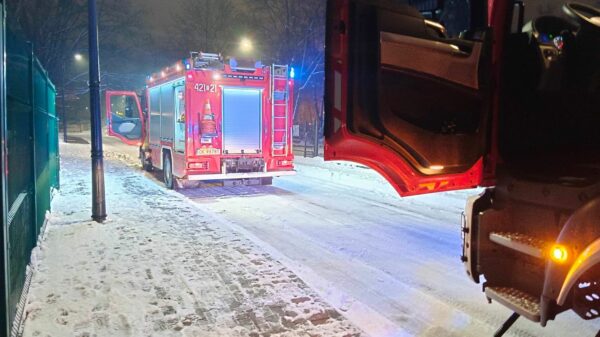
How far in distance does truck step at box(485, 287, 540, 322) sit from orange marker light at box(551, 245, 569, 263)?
366 millimetres

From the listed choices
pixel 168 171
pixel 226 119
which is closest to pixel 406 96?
pixel 226 119

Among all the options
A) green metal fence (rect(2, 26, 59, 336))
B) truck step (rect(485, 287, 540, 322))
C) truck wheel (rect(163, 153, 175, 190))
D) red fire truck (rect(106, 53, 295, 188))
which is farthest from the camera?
truck wheel (rect(163, 153, 175, 190))

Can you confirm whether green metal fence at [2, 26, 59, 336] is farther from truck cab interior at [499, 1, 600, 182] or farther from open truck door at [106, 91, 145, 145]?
open truck door at [106, 91, 145, 145]

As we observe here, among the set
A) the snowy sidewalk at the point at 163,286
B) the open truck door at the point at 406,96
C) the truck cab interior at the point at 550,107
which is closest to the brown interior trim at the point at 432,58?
the open truck door at the point at 406,96

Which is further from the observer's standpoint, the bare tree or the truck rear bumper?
the bare tree

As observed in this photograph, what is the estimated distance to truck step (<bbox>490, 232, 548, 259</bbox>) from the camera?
9.20ft

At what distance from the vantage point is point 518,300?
2928 mm

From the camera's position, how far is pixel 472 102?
3.16 metres

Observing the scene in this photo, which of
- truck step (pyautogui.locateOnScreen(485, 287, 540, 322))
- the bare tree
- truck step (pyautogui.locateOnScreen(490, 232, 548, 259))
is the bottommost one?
truck step (pyautogui.locateOnScreen(485, 287, 540, 322))

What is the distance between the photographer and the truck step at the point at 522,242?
9.20ft

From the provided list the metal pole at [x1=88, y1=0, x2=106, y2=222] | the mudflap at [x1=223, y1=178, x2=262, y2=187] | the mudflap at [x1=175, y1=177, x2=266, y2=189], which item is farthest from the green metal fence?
the mudflap at [x1=223, y1=178, x2=262, y2=187]

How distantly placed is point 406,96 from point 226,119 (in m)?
9.39

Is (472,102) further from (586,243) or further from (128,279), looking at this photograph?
(128,279)

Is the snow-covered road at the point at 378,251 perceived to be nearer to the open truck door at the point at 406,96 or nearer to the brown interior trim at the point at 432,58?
the open truck door at the point at 406,96
